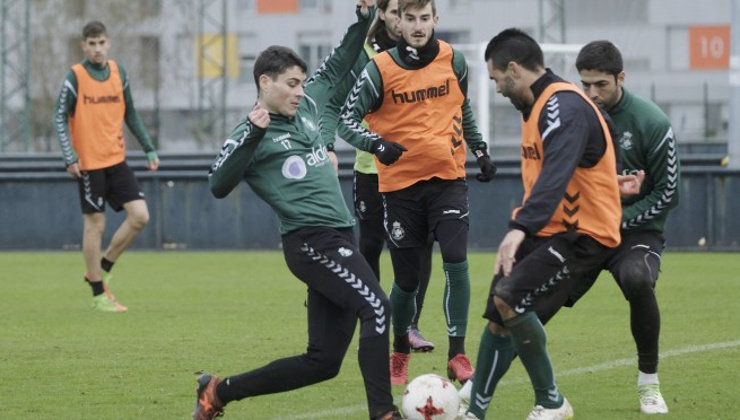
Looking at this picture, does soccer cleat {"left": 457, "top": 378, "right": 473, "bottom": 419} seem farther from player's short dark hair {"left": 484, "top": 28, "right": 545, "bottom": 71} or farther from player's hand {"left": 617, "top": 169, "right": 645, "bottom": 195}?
player's short dark hair {"left": 484, "top": 28, "right": 545, "bottom": 71}

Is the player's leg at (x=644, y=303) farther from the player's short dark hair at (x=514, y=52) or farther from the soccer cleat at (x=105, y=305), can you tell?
the soccer cleat at (x=105, y=305)

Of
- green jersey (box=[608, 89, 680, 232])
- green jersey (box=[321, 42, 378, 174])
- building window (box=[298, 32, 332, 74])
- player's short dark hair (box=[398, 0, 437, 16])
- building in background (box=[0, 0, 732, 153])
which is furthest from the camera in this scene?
building window (box=[298, 32, 332, 74])

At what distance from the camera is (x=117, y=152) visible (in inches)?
524

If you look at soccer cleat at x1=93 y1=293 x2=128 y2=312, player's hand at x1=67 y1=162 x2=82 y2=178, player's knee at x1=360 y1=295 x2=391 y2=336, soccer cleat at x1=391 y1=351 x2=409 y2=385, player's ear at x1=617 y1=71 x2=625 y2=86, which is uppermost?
player's ear at x1=617 y1=71 x2=625 y2=86

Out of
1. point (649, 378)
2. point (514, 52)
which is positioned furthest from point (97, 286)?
point (514, 52)

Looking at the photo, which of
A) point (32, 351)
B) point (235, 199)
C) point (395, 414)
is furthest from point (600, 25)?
point (395, 414)

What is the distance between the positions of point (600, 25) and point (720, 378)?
31.5 meters

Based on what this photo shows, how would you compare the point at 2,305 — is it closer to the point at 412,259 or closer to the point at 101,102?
the point at 101,102

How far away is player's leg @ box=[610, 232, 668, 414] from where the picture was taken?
7.50 meters

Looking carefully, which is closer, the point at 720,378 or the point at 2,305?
the point at 720,378

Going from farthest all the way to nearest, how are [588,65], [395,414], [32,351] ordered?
[32,351]
[588,65]
[395,414]

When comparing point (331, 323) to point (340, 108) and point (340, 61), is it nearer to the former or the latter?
point (340, 61)

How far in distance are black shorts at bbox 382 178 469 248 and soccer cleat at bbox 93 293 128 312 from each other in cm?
462

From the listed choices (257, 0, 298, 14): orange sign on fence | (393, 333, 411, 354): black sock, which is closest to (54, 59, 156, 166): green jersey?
(393, 333, 411, 354): black sock
